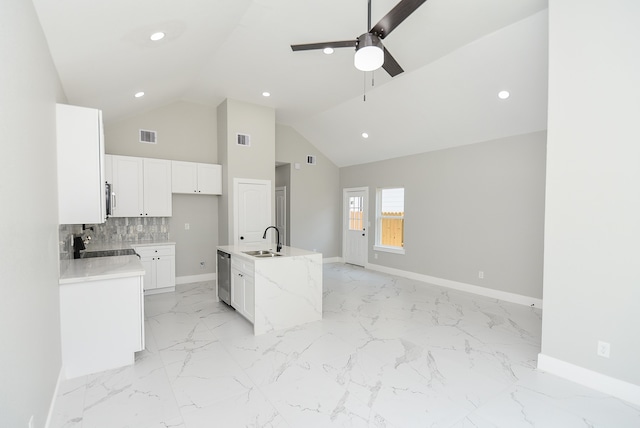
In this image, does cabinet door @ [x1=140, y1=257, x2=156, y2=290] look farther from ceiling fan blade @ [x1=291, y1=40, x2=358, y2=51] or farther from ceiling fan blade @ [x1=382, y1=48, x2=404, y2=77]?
ceiling fan blade @ [x1=382, y1=48, x2=404, y2=77]

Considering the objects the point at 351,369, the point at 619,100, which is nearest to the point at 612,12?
the point at 619,100

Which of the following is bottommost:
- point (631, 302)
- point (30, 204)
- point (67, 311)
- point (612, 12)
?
point (67, 311)

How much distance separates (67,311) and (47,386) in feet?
2.48

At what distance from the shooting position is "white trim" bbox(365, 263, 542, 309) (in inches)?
189

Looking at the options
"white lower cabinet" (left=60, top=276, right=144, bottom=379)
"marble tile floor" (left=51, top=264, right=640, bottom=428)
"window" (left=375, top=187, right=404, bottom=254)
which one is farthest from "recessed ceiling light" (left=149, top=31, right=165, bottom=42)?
"window" (left=375, top=187, right=404, bottom=254)

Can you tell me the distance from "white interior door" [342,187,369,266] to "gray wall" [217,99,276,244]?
8.39 ft

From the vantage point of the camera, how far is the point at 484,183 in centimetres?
540

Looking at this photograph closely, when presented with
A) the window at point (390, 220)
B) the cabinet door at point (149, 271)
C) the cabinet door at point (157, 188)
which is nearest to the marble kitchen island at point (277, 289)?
the cabinet door at point (149, 271)

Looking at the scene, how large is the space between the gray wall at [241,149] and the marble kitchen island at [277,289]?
1.98 m

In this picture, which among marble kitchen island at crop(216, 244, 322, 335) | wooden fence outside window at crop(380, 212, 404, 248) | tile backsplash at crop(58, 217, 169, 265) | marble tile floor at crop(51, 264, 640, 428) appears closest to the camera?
marble tile floor at crop(51, 264, 640, 428)

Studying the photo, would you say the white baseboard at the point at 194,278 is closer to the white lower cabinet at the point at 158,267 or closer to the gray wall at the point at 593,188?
the white lower cabinet at the point at 158,267

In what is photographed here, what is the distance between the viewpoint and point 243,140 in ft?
19.5

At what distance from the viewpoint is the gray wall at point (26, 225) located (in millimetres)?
1348

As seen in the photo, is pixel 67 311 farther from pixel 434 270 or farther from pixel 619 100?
pixel 434 270
